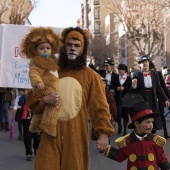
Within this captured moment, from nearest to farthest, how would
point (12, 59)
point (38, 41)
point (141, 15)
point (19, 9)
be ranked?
point (38, 41) → point (12, 59) → point (19, 9) → point (141, 15)

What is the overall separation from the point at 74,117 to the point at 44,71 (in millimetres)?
502

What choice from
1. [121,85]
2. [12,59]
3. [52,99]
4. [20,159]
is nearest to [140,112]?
[52,99]

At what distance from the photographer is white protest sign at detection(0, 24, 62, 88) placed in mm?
8344

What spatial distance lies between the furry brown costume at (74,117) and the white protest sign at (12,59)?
3.56 m

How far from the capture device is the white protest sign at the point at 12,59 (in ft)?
27.4

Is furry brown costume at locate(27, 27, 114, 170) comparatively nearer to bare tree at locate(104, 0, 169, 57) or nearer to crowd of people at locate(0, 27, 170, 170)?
crowd of people at locate(0, 27, 170, 170)

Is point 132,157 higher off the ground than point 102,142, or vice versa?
point 102,142

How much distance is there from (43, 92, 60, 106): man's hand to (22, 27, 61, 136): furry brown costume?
5 centimetres

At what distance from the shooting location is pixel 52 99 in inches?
179

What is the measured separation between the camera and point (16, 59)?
8523 mm

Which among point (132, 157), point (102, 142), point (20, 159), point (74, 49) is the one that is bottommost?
point (20, 159)

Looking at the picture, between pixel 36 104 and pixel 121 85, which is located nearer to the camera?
pixel 36 104

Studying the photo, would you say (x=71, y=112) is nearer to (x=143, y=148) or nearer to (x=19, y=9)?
(x=143, y=148)

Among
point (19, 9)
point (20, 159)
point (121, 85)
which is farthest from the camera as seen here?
point (19, 9)
